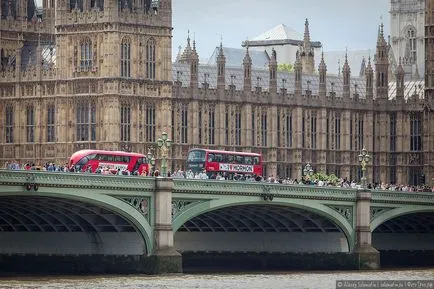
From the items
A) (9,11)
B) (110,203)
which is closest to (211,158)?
(9,11)

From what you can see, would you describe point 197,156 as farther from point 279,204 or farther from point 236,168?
point 279,204

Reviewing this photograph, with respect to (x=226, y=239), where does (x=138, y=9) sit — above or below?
above

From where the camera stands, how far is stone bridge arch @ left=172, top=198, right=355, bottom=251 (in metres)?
132

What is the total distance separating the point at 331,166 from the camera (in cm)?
19438

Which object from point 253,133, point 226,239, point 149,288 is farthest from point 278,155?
point 149,288

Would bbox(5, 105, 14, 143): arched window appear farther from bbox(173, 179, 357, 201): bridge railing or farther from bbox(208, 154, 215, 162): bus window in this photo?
bbox(173, 179, 357, 201): bridge railing

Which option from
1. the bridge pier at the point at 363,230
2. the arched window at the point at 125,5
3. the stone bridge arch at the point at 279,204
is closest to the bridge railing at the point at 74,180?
the stone bridge arch at the point at 279,204

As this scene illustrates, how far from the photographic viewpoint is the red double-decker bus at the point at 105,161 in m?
147

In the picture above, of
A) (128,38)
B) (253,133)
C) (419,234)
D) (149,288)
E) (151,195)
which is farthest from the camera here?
(253,133)

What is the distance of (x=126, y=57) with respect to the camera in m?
172

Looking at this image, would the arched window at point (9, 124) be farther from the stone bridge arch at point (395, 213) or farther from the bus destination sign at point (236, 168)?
the stone bridge arch at point (395, 213)

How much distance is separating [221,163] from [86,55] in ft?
62.5

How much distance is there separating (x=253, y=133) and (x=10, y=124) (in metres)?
22.5

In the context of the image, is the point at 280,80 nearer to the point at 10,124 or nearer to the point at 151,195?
the point at 10,124
